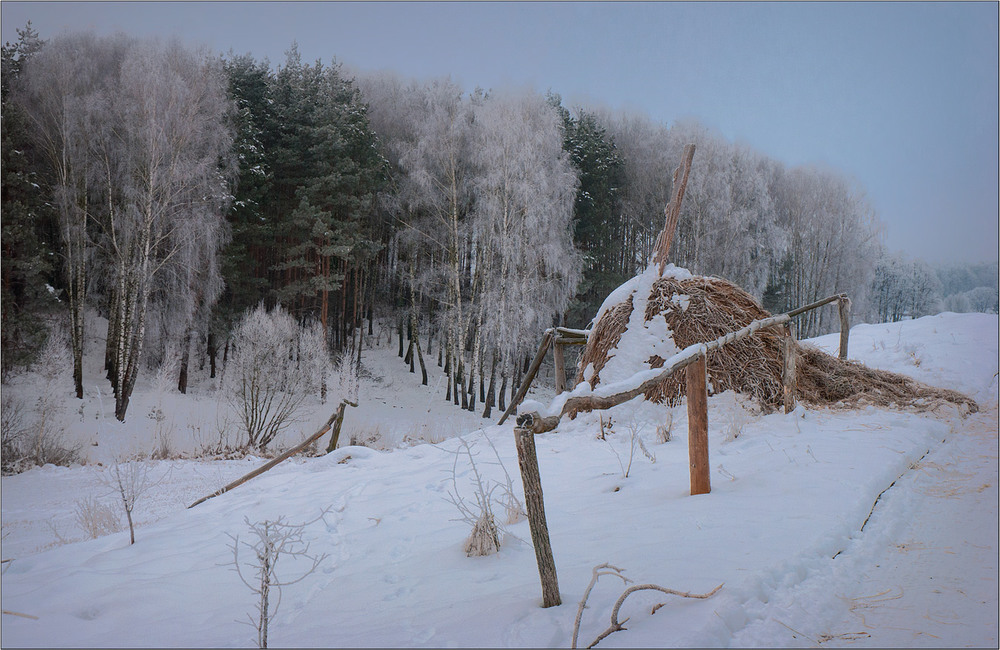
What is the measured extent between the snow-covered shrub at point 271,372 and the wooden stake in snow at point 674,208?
8.27m

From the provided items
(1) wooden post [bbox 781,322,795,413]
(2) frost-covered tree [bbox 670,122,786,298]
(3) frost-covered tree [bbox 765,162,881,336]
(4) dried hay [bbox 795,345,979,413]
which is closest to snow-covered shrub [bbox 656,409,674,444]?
(1) wooden post [bbox 781,322,795,413]

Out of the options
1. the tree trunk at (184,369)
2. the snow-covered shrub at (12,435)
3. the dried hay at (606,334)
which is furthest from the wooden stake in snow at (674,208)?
the tree trunk at (184,369)

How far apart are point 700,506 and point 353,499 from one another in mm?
2311

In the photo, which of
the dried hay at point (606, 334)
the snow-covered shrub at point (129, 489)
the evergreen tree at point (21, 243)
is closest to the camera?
the snow-covered shrub at point (129, 489)

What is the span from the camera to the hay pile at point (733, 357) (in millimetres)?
4801

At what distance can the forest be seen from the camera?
38.6ft

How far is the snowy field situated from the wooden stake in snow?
194 cm

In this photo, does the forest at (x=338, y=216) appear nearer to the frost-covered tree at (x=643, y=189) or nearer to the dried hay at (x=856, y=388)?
the frost-covered tree at (x=643, y=189)

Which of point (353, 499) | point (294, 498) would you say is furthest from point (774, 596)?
point (294, 498)

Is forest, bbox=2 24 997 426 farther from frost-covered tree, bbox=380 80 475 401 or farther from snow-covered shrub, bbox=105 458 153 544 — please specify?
snow-covered shrub, bbox=105 458 153 544

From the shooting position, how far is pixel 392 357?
A: 1991cm

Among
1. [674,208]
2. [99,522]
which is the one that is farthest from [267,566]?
[674,208]

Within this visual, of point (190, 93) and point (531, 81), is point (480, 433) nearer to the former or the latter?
point (190, 93)

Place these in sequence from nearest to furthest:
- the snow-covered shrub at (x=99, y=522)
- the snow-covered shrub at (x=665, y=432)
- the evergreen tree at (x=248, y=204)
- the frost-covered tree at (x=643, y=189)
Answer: the snow-covered shrub at (x=99, y=522) < the snow-covered shrub at (x=665, y=432) < the evergreen tree at (x=248, y=204) < the frost-covered tree at (x=643, y=189)
